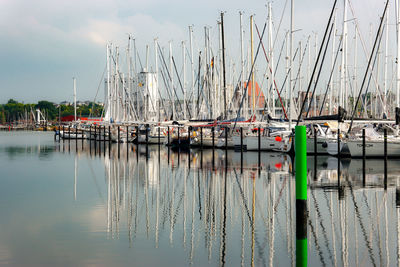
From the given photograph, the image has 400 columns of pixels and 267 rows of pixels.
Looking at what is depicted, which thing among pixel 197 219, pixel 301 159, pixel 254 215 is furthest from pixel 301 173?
pixel 197 219

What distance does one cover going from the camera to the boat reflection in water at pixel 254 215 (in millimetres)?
13469

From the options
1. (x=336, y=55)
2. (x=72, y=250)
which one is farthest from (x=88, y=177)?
(x=336, y=55)

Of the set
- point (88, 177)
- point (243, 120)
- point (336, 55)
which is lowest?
point (88, 177)

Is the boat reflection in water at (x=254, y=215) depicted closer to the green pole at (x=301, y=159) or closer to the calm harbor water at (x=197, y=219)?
the calm harbor water at (x=197, y=219)

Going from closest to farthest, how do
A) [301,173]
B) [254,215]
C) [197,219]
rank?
[301,173], [197,219], [254,215]

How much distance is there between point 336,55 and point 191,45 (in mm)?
19652

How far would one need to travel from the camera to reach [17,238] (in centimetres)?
1570

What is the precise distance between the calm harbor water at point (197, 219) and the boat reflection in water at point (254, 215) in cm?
3

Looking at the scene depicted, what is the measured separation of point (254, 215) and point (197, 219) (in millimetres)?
1989

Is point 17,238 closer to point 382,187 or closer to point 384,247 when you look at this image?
point 384,247

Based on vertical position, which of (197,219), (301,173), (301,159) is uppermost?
(301,159)

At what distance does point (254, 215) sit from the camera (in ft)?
60.4

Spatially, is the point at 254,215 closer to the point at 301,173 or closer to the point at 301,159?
the point at 301,173

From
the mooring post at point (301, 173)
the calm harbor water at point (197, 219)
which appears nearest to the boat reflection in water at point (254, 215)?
the calm harbor water at point (197, 219)
